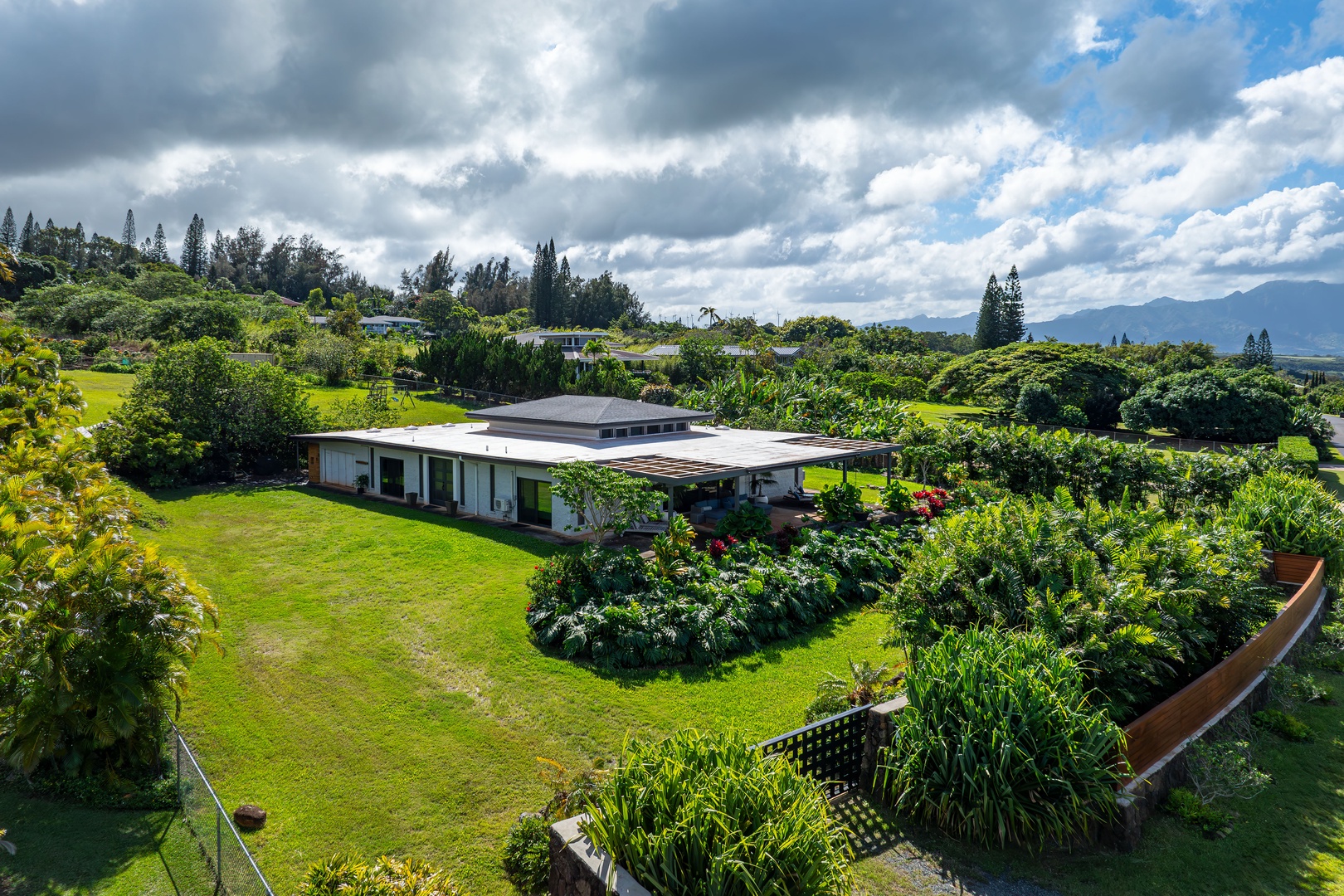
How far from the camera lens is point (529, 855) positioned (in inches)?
288

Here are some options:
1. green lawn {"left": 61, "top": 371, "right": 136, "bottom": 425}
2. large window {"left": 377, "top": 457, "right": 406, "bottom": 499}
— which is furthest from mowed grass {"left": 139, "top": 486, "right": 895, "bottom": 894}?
green lawn {"left": 61, "top": 371, "right": 136, "bottom": 425}

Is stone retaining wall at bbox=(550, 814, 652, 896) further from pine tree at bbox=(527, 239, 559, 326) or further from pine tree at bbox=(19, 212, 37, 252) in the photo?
pine tree at bbox=(19, 212, 37, 252)

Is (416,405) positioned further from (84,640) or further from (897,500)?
(84,640)

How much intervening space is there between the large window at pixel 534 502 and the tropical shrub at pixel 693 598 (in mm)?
6050

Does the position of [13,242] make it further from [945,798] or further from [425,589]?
[945,798]

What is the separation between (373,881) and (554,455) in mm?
16405

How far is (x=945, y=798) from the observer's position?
741 cm

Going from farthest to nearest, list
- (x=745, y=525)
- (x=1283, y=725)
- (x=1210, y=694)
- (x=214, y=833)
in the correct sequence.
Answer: (x=745, y=525)
(x=1283, y=725)
(x=1210, y=694)
(x=214, y=833)

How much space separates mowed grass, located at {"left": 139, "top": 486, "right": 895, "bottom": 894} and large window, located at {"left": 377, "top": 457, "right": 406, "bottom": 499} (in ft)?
22.3

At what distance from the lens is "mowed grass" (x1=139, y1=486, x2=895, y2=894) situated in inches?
333

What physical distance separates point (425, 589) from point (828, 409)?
95.2 ft

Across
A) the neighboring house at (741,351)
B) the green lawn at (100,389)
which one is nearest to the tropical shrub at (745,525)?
the green lawn at (100,389)

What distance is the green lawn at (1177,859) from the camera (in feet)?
23.1

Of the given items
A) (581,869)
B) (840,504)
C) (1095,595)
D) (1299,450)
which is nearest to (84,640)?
(581,869)
